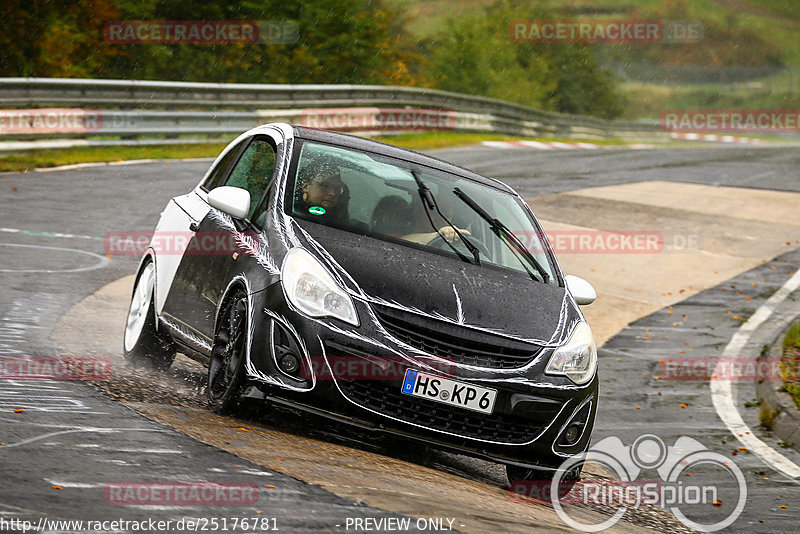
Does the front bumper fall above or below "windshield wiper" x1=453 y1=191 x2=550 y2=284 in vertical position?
below

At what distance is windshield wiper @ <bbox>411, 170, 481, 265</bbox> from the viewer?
6.52m

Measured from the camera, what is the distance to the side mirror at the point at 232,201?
6.32 meters

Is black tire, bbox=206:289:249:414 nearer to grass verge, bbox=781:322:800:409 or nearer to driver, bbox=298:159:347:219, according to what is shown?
driver, bbox=298:159:347:219

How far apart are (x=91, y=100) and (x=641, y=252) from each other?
10011 mm

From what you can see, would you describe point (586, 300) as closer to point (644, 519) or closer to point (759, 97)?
point (644, 519)

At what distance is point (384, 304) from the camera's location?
562 cm

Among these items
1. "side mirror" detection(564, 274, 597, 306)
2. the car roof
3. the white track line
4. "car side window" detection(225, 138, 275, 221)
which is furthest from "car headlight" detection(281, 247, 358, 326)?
the white track line

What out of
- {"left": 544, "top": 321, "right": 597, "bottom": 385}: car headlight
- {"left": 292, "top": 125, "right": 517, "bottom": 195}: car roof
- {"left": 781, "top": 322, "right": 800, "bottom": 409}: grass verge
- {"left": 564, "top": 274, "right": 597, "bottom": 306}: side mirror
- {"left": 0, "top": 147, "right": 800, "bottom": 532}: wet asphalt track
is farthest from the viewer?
{"left": 781, "top": 322, "right": 800, "bottom": 409}: grass verge

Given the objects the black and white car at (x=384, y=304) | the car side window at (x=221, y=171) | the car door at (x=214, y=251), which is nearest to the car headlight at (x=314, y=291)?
the black and white car at (x=384, y=304)

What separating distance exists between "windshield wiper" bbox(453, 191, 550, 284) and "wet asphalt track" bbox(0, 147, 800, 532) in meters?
1.82

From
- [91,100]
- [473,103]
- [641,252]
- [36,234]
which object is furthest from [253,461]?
[473,103]

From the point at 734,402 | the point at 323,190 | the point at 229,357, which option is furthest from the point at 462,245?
the point at 734,402

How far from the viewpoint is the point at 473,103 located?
1248 inches

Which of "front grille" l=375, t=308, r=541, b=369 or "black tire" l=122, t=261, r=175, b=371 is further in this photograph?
"black tire" l=122, t=261, r=175, b=371
